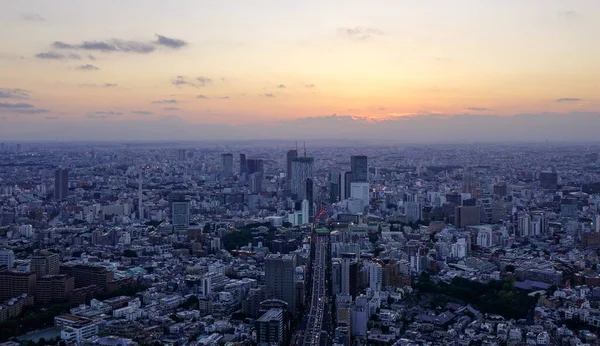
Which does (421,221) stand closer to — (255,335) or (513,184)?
(513,184)

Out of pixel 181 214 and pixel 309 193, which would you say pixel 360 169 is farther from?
pixel 181 214

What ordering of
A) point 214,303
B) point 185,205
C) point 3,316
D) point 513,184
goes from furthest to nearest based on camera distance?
point 513,184, point 185,205, point 214,303, point 3,316

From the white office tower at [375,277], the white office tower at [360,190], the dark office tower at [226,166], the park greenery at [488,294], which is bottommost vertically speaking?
the park greenery at [488,294]

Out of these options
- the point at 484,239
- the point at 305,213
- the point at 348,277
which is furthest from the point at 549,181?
the point at 348,277

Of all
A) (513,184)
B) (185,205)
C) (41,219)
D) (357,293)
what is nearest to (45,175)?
(41,219)

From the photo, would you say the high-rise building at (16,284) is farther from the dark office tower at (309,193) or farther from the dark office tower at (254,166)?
the dark office tower at (254,166)

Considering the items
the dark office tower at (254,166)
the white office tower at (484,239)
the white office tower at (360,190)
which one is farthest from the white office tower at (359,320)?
the dark office tower at (254,166)
